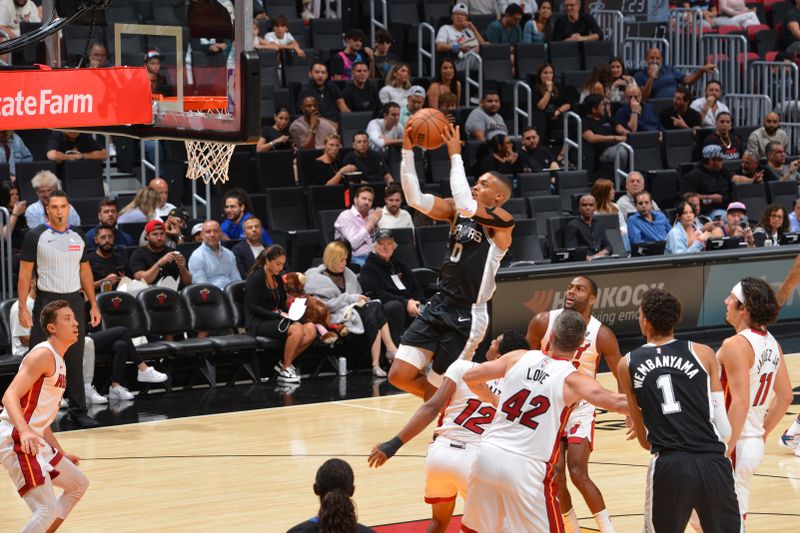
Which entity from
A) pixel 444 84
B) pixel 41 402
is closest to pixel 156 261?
pixel 41 402

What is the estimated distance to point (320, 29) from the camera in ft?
59.1

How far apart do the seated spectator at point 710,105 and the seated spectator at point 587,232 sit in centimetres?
462

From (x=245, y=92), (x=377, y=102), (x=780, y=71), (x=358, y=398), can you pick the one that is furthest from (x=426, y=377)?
(x=780, y=71)

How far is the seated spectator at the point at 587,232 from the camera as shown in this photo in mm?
14617

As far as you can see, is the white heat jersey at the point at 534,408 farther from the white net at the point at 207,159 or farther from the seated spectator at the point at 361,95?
the seated spectator at the point at 361,95

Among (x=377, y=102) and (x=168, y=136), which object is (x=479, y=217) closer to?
(x=168, y=136)

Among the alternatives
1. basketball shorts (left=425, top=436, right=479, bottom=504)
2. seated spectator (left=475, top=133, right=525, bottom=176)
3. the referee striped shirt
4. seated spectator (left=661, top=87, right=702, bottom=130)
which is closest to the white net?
the referee striped shirt

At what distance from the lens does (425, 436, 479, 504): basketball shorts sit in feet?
22.2

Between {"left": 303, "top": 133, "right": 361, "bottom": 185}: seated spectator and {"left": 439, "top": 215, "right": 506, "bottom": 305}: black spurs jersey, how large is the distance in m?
7.16

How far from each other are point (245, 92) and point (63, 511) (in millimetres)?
2565

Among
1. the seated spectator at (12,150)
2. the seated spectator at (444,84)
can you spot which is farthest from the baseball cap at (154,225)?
the seated spectator at (444,84)

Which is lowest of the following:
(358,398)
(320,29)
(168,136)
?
(358,398)

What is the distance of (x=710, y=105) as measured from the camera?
1872cm

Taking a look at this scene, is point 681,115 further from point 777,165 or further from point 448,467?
point 448,467
